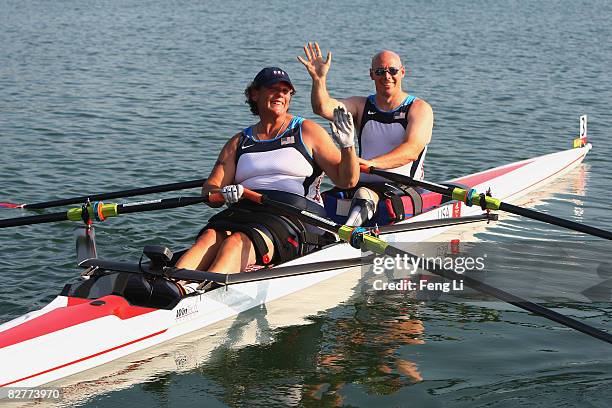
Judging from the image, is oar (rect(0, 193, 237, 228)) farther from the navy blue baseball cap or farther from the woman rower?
the navy blue baseball cap

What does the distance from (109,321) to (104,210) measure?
60.4 inches

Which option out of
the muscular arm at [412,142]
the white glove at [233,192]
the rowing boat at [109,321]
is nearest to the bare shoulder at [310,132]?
the white glove at [233,192]

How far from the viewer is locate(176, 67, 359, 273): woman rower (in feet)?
25.6

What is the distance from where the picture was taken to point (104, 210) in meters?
8.42

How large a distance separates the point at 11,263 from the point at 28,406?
3.39 metres

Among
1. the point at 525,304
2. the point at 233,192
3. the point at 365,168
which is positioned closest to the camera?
the point at 525,304

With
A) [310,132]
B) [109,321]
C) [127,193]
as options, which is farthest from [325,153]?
[127,193]

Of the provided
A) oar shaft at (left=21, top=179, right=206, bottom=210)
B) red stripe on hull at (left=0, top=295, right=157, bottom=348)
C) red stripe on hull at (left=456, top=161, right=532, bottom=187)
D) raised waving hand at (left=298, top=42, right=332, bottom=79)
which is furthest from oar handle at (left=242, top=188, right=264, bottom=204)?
red stripe on hull at (left=456, top=161, right=532, bottom=187)

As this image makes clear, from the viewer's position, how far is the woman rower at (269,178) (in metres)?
7.79

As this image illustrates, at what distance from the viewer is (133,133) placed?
1628 cm

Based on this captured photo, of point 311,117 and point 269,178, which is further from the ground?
point 311,117

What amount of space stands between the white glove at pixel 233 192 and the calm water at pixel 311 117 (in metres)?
1.11

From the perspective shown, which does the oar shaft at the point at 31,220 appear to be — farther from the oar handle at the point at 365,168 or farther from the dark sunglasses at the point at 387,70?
the dark sunglasses at the point at 387,70

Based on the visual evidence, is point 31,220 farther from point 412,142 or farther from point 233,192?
point 412,142
